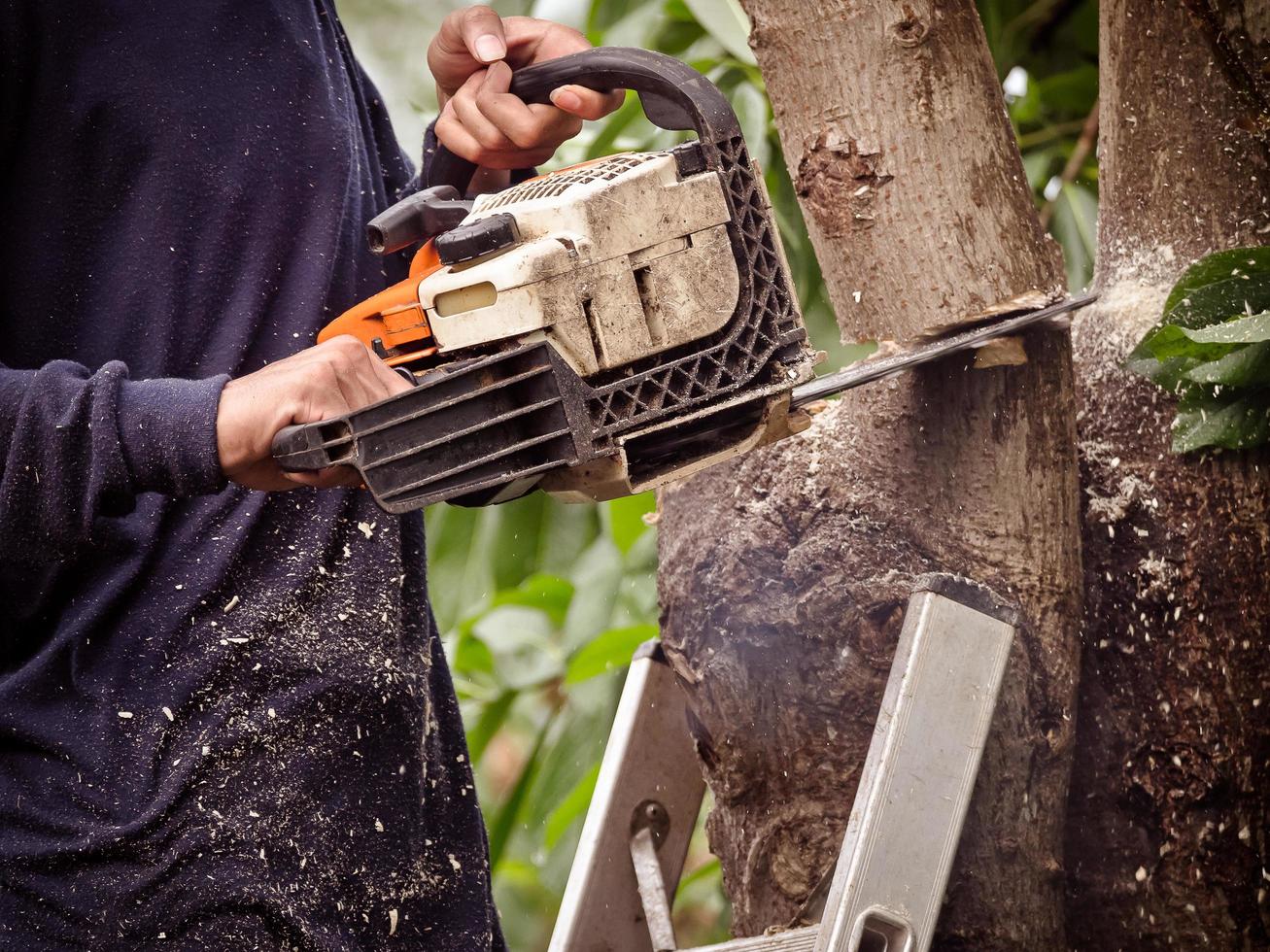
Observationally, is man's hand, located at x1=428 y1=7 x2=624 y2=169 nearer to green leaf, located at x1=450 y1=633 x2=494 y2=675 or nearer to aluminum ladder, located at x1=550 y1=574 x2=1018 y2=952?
aluminum ladder, located at x1=550 y1=574 x2=1018 y2=952

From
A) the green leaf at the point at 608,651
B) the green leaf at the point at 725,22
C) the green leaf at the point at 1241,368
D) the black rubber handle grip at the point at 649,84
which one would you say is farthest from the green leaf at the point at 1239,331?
the green leaf at the point at 725,22

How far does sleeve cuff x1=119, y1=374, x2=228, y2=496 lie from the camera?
0.95 meters

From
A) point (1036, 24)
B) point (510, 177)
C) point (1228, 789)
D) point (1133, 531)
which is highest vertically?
point (1036, 24)

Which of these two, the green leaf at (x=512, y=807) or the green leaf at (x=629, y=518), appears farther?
the green leaf at (x=512, y=807)

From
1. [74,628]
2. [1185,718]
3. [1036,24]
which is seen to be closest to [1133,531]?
[1185,718]

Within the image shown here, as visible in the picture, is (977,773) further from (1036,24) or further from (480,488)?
(1036,24)

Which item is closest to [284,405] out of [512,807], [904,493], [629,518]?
[904,493]

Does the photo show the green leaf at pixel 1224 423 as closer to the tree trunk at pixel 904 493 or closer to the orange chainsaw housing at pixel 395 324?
the tree trunk at pixel 904 493

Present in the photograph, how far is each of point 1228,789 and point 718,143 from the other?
2.68 ft

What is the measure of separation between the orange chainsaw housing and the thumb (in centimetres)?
26

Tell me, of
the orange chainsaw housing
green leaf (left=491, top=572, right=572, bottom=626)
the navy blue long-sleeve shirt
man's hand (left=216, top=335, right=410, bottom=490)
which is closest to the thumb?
the navy blue long-sleeve shirt

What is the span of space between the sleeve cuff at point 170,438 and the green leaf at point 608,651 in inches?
40.9

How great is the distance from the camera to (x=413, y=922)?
1235 mm

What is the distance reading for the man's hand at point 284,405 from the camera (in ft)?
3.15
